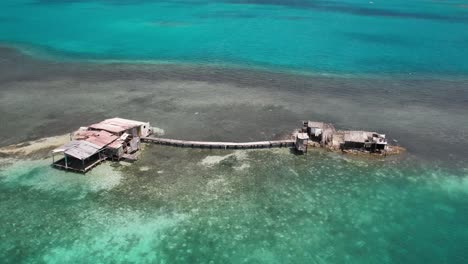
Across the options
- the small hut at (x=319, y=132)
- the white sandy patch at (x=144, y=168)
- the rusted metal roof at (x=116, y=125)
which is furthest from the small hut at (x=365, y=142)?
the rusted metal roof at (x=116, y=125)

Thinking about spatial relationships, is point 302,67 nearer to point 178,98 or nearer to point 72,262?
point 178,98

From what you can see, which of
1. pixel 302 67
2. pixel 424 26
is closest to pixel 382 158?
pixel 302 67

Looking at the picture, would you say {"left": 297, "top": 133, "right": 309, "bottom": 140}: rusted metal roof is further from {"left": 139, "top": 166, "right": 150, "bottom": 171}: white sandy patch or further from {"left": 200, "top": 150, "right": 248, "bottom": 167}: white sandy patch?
{"left": 139, "top": 166, "right": 150, "bottom": 171}: white sandy patch

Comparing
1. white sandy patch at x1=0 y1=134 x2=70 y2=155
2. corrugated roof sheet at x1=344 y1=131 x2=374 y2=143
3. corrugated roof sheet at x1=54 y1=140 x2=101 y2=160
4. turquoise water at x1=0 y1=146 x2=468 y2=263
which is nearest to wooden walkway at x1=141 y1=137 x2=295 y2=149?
Answer: turquoise water at x1=0 y1=146 x2=468 y2=263

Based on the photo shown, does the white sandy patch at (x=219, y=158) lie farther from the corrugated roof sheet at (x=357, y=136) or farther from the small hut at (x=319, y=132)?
the corrugated roof sheet at (x=357, y=136)

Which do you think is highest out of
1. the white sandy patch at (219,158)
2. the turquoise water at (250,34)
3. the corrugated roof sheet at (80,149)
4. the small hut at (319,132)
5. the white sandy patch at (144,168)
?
the turquoise water at (250,34)

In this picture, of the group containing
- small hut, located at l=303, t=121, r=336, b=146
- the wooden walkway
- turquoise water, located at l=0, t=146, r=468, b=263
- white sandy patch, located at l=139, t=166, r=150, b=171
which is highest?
small hut, located at l=303, t=121, r=336, b=146
